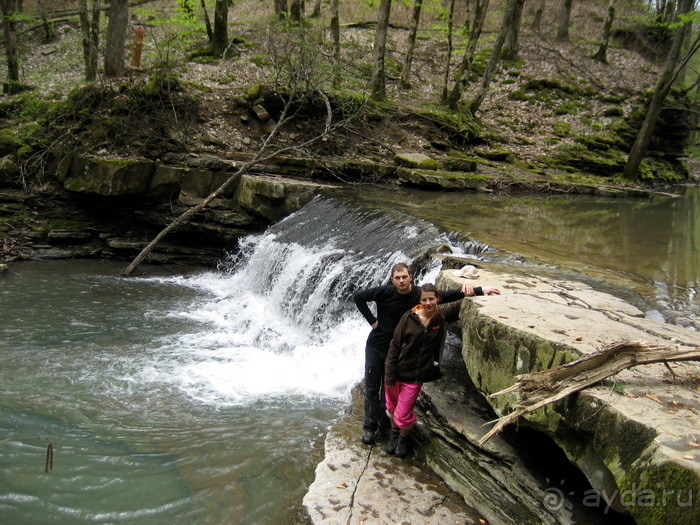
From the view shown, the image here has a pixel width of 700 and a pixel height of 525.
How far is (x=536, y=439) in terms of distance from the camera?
3.86 m

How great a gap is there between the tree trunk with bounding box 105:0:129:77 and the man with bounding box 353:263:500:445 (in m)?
12.5

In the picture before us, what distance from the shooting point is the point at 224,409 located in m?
5.56

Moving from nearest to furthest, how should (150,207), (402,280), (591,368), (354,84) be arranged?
(591,368)
(402,280)
(150,207)
(354,84)

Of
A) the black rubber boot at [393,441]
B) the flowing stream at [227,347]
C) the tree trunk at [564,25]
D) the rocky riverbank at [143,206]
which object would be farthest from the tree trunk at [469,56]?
the black rubber boot at [393,441]

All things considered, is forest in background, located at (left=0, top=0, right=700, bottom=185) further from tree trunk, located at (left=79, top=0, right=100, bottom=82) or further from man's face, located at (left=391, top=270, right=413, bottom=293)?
man's face, located at (left=391, top=270, right=413, bottom=293)

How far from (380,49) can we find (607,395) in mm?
15245

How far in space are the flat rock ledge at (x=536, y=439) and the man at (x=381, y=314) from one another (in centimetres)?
17

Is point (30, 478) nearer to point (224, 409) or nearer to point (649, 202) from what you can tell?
point (224, 409)

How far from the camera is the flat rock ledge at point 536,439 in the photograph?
253cm

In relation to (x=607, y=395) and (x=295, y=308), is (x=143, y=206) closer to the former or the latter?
(x=295, y=308)

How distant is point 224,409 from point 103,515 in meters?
1.77

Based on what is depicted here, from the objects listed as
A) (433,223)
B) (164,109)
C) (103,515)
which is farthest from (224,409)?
(164,109)

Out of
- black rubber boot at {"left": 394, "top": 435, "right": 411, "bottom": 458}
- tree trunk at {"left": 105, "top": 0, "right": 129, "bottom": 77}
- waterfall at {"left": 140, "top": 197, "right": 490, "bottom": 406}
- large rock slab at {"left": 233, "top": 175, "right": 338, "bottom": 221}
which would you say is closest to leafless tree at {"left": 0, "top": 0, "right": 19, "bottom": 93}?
tree trunk at {"left": 105, "top": 0, "right": 129, "bottom": 77}

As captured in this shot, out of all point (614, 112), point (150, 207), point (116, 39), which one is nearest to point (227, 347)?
point (150, 207)
